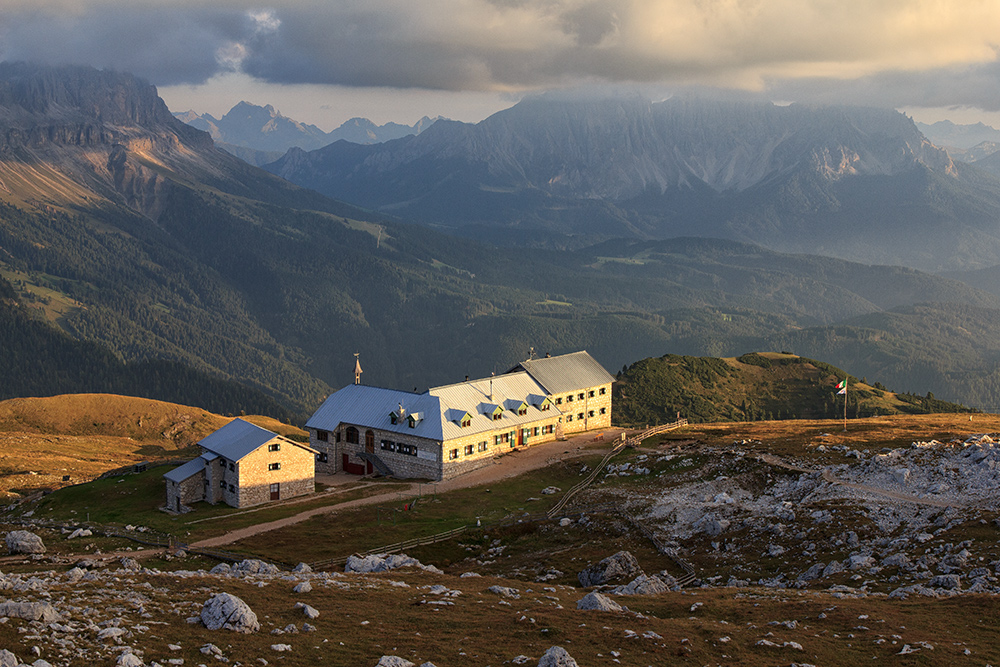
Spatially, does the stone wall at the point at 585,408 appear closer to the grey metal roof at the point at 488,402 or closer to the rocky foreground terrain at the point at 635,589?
the grey metal roof at the point at 488,402

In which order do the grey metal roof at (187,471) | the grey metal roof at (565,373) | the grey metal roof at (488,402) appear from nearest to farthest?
the grey metal roof at (187,471), the grey metal roof at (488,402), the grey metal roof at (565,373)

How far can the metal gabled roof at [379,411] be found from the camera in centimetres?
10525

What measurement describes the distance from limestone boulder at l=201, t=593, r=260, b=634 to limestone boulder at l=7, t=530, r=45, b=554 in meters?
33.3

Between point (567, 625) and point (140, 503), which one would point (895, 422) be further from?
point (140, 503)

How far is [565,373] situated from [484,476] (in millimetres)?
32959

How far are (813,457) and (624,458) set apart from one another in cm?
2322

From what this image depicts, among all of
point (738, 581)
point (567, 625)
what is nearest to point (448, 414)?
point (738, 581)

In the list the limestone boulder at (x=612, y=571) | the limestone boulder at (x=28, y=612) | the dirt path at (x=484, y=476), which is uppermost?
the limestone boulder at (x=28, y=612)

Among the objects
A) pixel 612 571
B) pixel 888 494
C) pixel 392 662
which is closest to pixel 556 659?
pixel 392 662

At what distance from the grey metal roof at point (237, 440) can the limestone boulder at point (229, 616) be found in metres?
54.2

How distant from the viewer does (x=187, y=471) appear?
93.4 m

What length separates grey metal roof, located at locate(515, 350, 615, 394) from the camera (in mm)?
125812

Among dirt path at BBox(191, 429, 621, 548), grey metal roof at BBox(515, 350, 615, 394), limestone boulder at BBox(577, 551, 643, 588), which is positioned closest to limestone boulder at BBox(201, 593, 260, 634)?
limestone boulder at BBox(577, 551, 643, 588)

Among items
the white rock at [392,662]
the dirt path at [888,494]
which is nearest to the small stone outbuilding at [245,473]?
the dirt path at [888,494]
